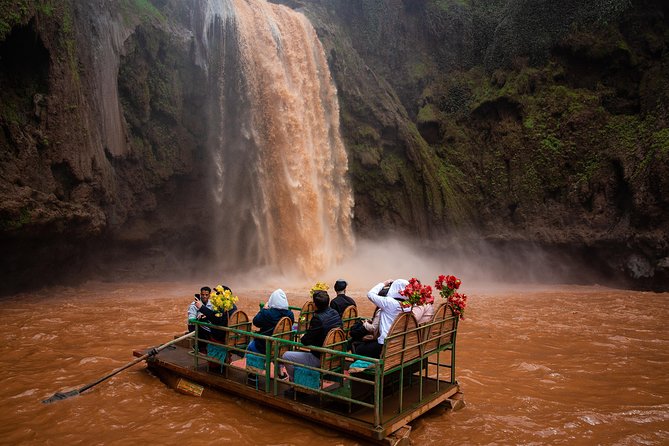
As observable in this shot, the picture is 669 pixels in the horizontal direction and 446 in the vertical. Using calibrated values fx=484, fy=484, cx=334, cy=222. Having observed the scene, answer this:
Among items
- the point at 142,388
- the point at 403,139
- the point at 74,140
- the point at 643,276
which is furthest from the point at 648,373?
the point at 403,139

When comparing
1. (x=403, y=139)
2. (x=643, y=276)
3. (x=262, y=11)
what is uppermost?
(x=262, y=11)

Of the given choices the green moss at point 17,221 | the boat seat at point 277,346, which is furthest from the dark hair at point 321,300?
the green moss at point 17,221

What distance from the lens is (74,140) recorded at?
16.9 m

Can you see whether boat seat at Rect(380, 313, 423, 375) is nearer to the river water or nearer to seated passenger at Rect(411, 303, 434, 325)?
seated passenger at Rect(411, 303, 434, 325)

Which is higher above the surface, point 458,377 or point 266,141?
point 266,141

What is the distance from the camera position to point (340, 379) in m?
6.41

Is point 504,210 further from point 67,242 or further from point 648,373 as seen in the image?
point 67,242

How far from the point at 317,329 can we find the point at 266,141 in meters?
17.9

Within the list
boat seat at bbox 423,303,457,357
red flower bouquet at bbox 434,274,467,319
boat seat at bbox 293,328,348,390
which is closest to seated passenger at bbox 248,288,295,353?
boat seat at bbox 293,328,348,390

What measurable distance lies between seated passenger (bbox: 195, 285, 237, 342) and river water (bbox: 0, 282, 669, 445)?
99 centimetres

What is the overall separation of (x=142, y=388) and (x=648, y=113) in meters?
24.4

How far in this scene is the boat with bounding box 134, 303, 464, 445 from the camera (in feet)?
18.8

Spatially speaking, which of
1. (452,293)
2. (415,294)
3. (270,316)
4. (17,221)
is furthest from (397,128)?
(415,294)

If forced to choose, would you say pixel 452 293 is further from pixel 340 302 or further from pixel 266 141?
pixel 266 141
